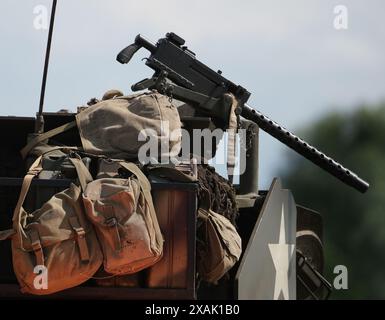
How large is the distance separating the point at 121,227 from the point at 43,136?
3.32 feet

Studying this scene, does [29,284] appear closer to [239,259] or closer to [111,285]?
[111,285]

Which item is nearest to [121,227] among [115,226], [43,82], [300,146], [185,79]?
[115,226]

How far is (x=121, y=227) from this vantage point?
7496 mm

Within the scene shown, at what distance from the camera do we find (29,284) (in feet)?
24.6

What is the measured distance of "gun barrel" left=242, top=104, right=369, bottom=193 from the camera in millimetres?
10234

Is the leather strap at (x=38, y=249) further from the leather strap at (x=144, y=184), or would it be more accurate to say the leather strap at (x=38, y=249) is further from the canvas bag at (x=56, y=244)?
the leather strap at (x=144, y=184)

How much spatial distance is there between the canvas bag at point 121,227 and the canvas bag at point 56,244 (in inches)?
2.3

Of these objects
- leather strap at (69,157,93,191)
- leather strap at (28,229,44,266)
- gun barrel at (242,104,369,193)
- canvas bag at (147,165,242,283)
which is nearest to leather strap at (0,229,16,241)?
leather strap at (28,229,44,266)

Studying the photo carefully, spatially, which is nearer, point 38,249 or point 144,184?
point 38,249

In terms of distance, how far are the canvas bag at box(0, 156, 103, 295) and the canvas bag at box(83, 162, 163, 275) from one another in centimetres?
6

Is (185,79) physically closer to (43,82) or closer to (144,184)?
(43,82)

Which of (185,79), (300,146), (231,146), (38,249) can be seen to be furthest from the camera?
(300,146)

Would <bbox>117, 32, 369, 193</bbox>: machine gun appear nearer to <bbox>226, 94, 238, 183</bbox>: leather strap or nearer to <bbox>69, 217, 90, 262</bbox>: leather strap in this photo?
<bbox>226, 94, 238, 183</bbox>: leather strap

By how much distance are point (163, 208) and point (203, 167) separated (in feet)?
2.50
